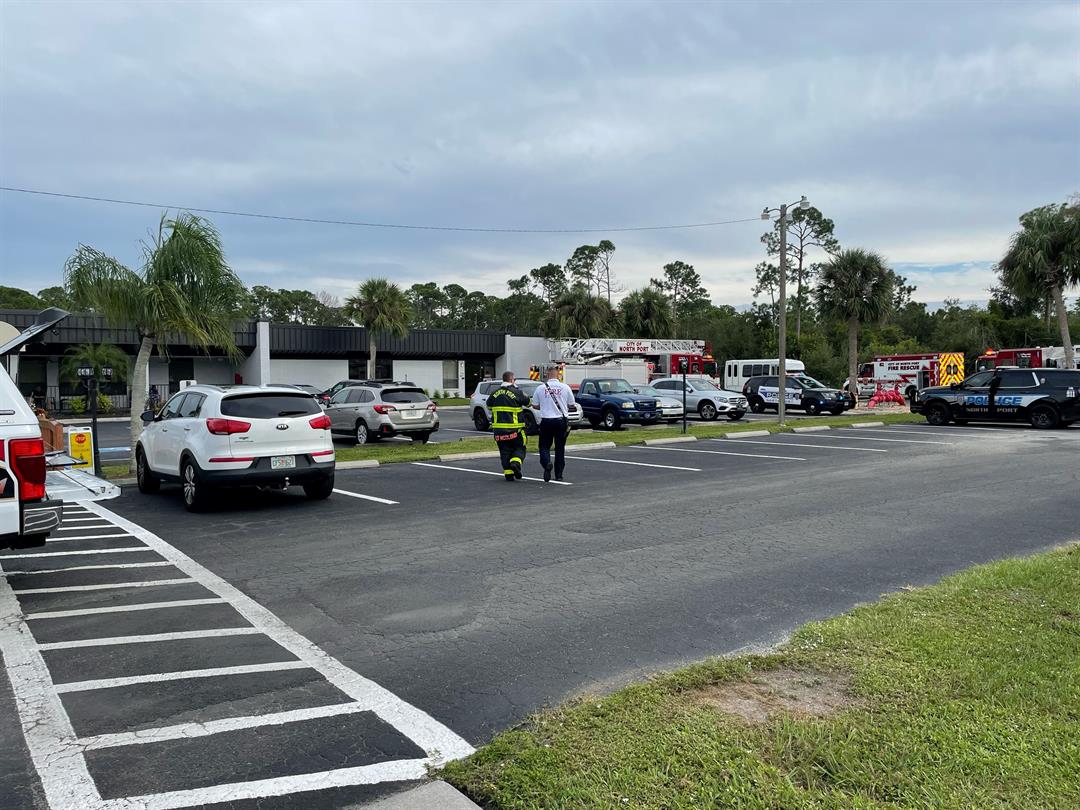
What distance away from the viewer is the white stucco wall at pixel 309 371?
47062 millimetres

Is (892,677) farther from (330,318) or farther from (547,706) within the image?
(330,318)

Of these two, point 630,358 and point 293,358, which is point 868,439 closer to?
point 630,358

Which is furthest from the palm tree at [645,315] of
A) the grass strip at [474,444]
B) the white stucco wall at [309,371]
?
the grass strip at [474,444]

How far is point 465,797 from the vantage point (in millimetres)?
3314

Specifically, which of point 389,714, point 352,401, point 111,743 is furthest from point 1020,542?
point 352,401

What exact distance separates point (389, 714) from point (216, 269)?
1265cm

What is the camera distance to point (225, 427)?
34.4 feet

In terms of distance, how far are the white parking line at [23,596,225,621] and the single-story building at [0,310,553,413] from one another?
1260 inches

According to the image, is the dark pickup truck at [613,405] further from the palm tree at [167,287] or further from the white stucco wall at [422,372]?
the white stucco wall at [422,372]

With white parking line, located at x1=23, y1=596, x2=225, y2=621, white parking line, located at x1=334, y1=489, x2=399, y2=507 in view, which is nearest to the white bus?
white parking line, located at x1=334, y1=489, x2=399, y2=507

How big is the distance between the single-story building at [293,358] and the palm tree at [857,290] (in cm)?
1984

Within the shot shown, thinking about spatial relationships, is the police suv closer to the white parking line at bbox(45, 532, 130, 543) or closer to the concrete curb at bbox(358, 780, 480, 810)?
the white parking line at bbox(45, 532, 130, 543)

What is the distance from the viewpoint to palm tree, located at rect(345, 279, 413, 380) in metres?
46.2

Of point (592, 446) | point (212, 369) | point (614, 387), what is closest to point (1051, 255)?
point (614, 387)
